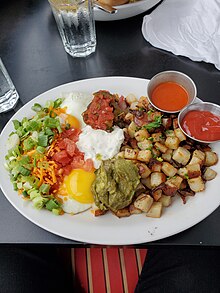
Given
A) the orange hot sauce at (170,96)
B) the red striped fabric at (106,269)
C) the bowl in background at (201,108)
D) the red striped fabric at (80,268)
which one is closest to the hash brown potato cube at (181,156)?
the bowl in background at (201,108)

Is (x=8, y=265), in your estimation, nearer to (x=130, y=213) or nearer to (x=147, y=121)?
(x=130, y=213)

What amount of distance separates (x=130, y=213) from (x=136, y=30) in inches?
46.0

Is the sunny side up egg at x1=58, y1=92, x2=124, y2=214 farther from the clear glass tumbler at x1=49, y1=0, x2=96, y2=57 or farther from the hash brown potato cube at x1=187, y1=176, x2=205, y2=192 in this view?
the clear glass tumbler at x1=49, y1=0, x2=96, y2=57

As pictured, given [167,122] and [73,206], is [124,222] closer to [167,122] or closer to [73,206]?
[73,206]

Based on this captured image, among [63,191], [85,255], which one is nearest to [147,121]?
[63,191]

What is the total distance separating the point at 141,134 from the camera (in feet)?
4.55

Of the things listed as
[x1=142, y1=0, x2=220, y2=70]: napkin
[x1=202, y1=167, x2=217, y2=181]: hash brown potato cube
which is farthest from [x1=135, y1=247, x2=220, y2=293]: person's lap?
[x1=142, y1=0, x2=220, y2=70]: napkin

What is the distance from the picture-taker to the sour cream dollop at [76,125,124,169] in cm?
137

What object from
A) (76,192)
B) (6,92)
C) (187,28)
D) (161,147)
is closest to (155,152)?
(161,147)

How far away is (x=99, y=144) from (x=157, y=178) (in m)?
0.28

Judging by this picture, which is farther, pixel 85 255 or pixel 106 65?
pixel 106 65

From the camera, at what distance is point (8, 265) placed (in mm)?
1433

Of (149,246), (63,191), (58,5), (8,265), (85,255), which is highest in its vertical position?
(58,5)

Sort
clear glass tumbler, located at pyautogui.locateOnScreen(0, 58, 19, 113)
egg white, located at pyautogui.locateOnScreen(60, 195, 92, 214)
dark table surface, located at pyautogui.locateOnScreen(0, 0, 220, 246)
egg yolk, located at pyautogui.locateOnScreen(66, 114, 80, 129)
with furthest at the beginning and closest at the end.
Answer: dark table surface, located at pyautogui.locateOnScreen(0, 0, 220, 246) → clear glass tumbler, located at pyautogui.locateOnScreen(0, 58, 19, 113) → egg yolk, located at pyautogui.locateOnScreen(66, 114, 80, 129) → egg white, located at pyautogui.locateOnScreen(60, 195, 92, 214)
